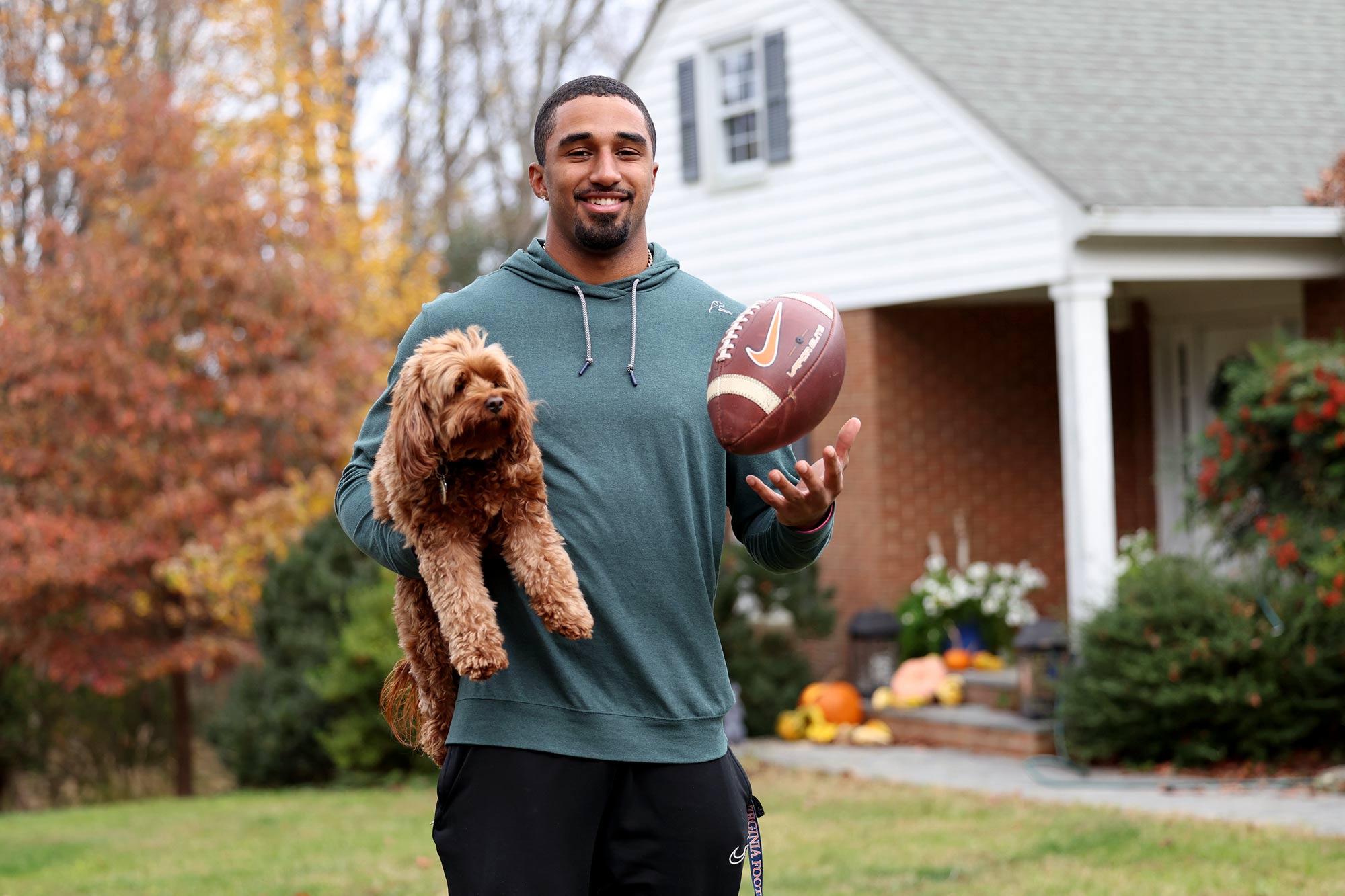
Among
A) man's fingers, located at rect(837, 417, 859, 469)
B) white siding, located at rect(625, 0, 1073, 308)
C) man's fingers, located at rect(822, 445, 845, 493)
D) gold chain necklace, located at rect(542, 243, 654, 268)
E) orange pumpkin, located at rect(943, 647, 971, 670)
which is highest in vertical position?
white siding, located at rect(625, 0, 1073, 308)

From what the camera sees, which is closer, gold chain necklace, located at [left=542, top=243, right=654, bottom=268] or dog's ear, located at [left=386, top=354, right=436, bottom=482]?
dog's ear, located at [left=386, top=354, right=436, bottom=482]

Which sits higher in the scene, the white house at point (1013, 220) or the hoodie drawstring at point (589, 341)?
the white house at point (1013, 220)

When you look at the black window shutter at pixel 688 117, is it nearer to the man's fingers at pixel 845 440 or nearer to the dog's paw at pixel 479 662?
the man's fingers at pixel 845 440

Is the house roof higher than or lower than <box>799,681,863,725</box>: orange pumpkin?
higher

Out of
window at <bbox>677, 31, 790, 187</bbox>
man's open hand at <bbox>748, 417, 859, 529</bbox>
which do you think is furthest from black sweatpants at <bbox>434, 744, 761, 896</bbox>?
window at <bbox>677, 31, 790, 187</bbox>

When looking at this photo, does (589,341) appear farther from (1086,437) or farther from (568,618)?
(1086,437)

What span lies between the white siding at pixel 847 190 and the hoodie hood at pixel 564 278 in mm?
7941

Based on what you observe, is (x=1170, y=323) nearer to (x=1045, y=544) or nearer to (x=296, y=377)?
(x=1045, y=544)

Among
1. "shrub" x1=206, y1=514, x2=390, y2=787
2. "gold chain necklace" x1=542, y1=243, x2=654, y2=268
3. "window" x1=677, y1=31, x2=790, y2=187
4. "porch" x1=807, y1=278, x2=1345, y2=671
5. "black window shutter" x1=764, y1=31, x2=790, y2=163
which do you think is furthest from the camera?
"window" x1=677, y1=31, x2=790, y2=187

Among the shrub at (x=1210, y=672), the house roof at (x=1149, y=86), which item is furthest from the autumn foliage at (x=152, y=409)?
the shrub at (x=1210, y=672)

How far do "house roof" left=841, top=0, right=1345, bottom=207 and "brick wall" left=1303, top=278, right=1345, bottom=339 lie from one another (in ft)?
2.75

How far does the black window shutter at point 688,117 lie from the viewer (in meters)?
13.7

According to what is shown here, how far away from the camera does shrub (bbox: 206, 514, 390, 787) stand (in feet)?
37.1

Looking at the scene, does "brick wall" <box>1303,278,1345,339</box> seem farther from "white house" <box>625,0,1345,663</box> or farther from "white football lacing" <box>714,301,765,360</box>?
"white football lacing" <box>714,301,765,360</box>
